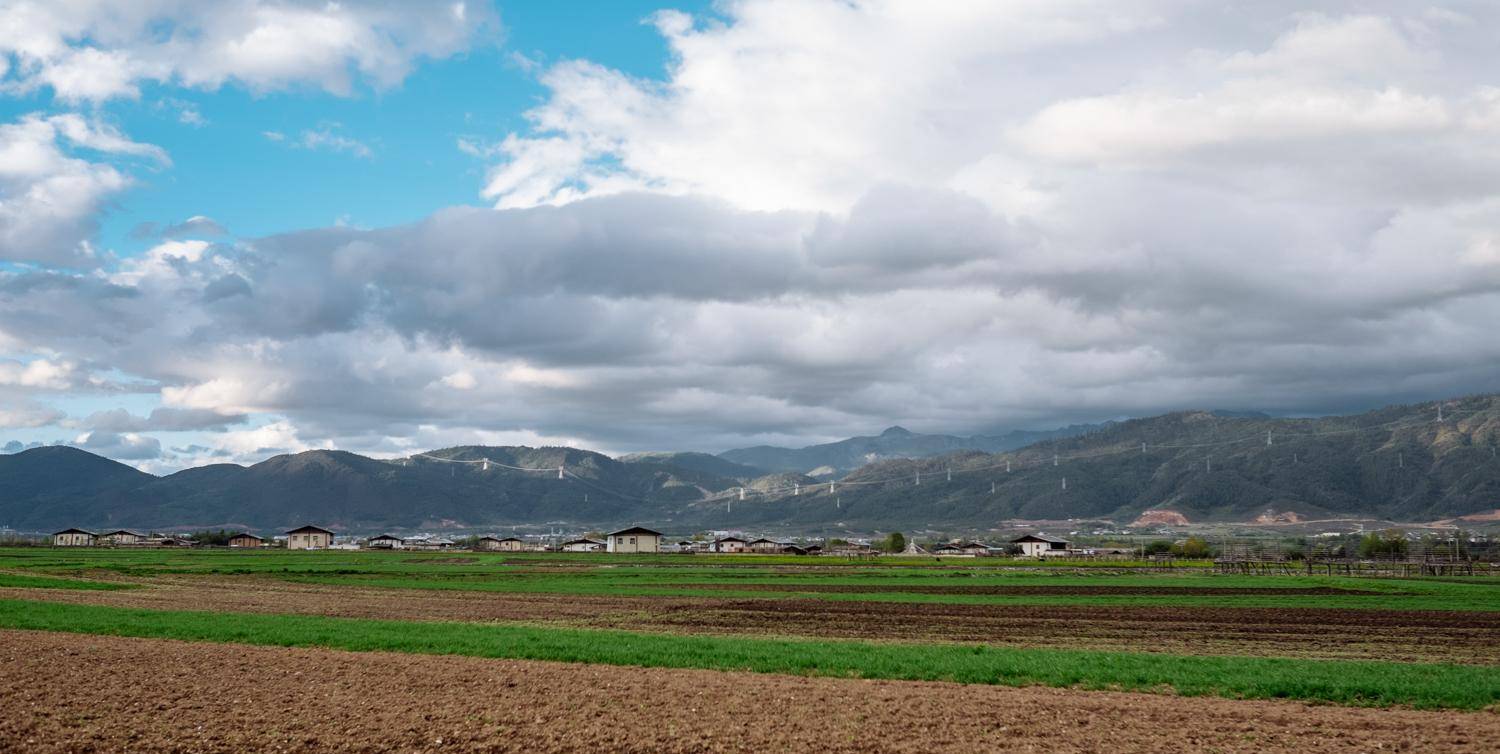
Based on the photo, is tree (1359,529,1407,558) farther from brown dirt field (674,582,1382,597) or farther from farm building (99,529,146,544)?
farm building (99,529,146,544)

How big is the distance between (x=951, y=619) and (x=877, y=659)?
14569 millimetres

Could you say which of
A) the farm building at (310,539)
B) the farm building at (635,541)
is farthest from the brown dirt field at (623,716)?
the farm building at (310,539)

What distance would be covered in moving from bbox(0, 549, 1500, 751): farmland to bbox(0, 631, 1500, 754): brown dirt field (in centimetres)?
14

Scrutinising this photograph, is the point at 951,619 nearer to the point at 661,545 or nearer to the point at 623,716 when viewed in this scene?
the point at 623,716

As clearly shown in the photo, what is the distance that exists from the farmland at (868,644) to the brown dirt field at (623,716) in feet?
0.46

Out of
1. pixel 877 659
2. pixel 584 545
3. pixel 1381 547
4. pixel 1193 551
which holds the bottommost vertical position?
pixel 1381 547

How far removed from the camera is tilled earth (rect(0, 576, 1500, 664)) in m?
31.8

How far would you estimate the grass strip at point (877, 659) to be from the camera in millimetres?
22078

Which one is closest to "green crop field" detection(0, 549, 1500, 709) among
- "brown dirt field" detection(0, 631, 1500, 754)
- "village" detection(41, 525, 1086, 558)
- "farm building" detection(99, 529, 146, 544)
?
"brown dirt field" detection(0, 631, 1500, 754)

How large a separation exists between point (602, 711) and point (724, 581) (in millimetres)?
50492

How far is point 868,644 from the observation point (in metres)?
30.6

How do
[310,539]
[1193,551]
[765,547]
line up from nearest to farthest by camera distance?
[1193,551] < [765,547] < [310,539]

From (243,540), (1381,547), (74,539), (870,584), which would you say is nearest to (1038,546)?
(1381,547)

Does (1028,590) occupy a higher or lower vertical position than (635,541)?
higher
